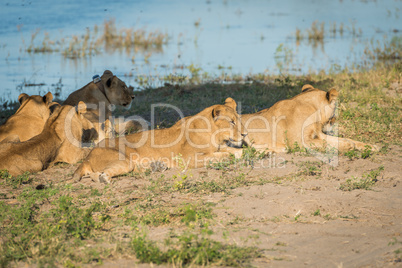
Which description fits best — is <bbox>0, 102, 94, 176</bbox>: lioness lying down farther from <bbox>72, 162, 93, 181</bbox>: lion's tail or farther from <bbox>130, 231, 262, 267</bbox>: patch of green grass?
<bbox>130, 231, 262, 267</bbox>: patch of green grass

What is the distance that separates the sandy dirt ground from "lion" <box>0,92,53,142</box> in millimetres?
1738

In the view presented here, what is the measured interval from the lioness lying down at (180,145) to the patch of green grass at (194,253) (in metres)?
2.69

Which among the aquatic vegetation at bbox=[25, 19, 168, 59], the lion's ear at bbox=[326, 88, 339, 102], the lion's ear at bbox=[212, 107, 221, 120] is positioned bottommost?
the lion's ear at bbox=[212, 107, 221, 120]

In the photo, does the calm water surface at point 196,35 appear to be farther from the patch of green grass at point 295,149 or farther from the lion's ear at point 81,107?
the patch of green grass at point 295,149

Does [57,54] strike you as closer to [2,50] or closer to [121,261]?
[2,50]

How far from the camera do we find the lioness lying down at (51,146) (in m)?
7.25

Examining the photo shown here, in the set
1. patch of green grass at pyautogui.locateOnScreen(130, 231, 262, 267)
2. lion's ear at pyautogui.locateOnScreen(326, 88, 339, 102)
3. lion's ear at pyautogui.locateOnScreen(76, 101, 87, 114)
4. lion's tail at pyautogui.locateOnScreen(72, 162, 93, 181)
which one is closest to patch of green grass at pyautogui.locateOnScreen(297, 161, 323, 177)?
lion's ear at pyautogui.locateOnScreen(326, 88, 339, 102)

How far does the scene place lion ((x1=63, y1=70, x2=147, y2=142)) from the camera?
9.80 metres

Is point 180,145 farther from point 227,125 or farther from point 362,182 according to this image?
point 362,182

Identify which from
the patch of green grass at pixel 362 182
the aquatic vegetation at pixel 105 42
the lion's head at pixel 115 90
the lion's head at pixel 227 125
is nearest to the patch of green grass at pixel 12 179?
the lion's head at pixel 227 125

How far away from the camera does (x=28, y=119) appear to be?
8969mm

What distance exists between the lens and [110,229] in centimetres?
495

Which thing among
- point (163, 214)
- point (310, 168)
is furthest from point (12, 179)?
point (310, 168)

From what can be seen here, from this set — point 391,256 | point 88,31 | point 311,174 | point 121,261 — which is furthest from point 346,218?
point 88,31
